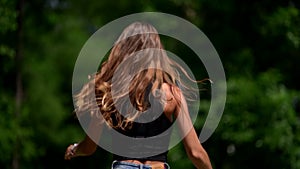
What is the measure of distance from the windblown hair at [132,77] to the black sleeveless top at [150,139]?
0.07 metres

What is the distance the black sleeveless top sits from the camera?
502cm

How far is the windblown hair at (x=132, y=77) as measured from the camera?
5.04m

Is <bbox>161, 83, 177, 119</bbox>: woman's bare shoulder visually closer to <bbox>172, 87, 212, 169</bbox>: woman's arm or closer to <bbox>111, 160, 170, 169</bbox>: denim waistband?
<bbox>172, 87, 212, 169</bbox>: woman's arm

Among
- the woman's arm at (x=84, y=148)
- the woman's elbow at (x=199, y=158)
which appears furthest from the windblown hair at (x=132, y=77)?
the woman's elbow at (x=199, y=158)

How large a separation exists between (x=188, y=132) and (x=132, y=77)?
1.70 feet

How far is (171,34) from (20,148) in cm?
411

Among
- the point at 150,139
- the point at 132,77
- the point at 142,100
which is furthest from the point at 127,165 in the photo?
the point at 132,77

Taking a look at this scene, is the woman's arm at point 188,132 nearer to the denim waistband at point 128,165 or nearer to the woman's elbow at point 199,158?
the woman's elbow at point 199,158

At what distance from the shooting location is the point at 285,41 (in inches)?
491

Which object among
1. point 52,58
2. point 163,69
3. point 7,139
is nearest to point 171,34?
point 7,139

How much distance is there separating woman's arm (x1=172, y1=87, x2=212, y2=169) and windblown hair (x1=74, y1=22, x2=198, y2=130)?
14 cm

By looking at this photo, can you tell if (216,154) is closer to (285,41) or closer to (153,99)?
(285,41)

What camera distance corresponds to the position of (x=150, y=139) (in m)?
5.03

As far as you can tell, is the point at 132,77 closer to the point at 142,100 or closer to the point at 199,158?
the point at 142,100
